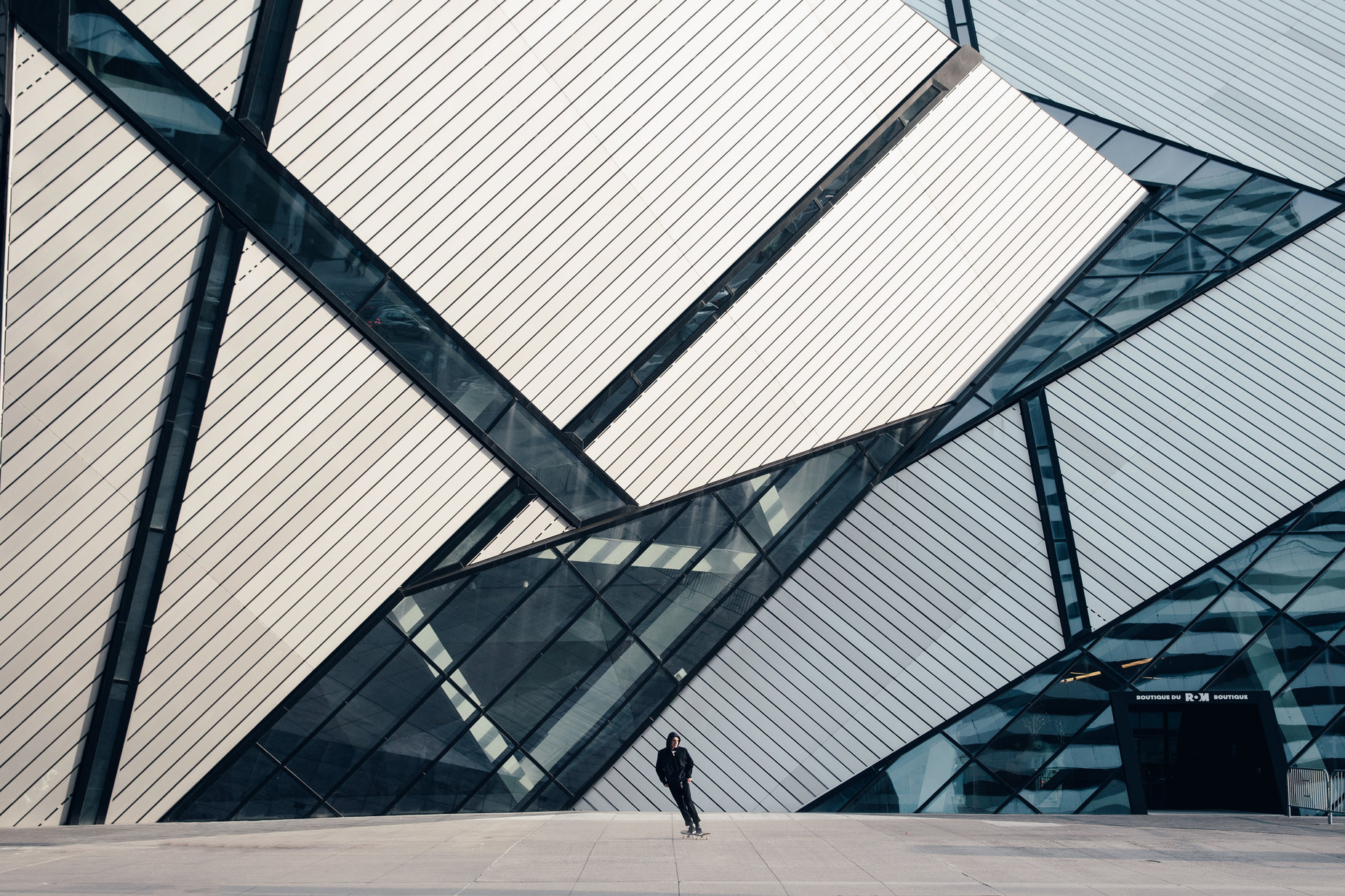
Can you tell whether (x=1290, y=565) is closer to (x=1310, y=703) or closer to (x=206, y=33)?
(x=1310, y=703)

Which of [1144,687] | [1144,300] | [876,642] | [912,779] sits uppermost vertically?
[1144,300]

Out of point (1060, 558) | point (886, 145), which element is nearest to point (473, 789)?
point (1060, 558)

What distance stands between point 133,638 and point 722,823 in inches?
346

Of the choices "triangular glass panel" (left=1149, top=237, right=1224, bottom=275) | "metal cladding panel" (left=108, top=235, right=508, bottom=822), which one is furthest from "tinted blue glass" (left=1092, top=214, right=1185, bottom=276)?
"metal cladding panel" (left=108, top=235, right=508, bottom=822)

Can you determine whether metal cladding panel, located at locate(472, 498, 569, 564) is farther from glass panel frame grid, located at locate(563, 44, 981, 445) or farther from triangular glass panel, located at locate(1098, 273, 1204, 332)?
triangular glass panel, located at locate(1098, 273, 1204, 332)

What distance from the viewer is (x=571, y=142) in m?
13.6

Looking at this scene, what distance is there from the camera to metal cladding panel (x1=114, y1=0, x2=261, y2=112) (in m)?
11.4

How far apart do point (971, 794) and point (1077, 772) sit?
1.94 metres

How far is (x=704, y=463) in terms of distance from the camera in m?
15.7

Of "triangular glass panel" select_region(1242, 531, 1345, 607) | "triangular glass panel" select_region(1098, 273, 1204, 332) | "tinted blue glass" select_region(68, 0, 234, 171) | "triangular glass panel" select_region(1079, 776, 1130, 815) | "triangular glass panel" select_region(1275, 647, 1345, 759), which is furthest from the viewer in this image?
"triangular glass panel" select_region(1098, 273, 1204, 332)

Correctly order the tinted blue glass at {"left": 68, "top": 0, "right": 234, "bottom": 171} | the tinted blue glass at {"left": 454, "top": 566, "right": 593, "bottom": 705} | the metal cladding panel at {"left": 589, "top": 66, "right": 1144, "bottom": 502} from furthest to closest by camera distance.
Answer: the metal cladding panel at {"left": 589, "top": 66, "right": 1144, "bottom": 502} → the tinted blue glass at {"left": 454, "top": 566, "right": 593, "bottom": 705} → the tinted blue glass at {"left": 68, "top": 0, "right": 234, "bottom": 171}

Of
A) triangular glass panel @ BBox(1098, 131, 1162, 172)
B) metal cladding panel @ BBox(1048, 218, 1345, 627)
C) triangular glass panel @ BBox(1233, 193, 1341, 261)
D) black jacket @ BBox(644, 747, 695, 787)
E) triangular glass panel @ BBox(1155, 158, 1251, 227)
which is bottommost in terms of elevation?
black jacket @ BBox(644, 747, 695, 787)

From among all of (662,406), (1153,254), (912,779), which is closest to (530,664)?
(662,406)

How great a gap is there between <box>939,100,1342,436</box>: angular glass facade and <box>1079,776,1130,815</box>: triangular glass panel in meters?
7.22
